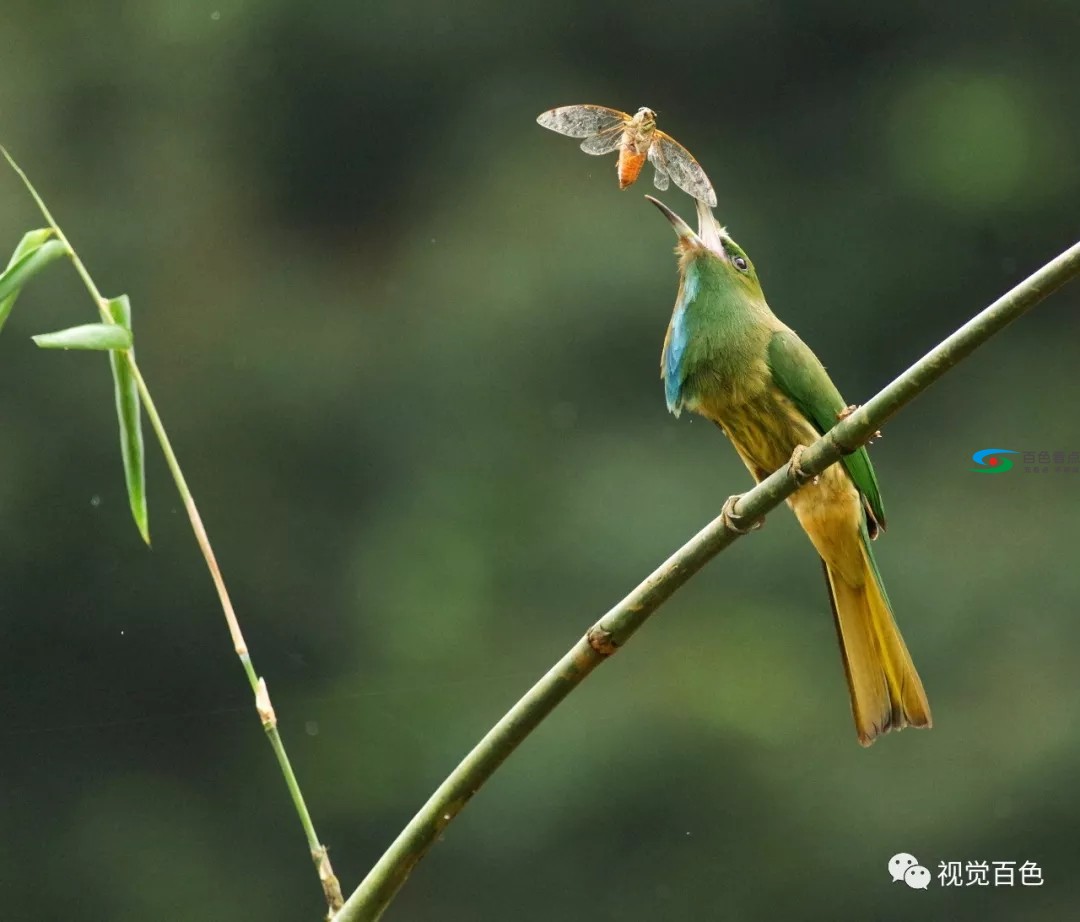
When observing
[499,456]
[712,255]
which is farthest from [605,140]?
[499,456]

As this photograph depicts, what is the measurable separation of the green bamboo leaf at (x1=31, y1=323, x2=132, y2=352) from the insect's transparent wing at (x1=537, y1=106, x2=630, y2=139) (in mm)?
747

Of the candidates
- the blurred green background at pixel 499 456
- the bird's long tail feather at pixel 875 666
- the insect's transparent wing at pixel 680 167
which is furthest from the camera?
the blurred green background at pixel 499 456

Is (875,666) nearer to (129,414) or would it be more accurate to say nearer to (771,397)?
(771,397)

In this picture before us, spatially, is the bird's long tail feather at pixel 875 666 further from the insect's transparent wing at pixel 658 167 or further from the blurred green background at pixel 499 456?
the blurred green background at pixel 499 456

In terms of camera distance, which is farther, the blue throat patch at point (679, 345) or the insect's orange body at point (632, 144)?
the blue throat patch at point (679, 345)

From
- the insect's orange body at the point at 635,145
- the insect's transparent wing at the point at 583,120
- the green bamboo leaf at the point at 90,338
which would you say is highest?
the insect's transparent wing at the point at 583,120

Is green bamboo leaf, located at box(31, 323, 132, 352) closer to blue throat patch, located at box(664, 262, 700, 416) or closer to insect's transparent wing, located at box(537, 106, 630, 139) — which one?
insect's transparent wing, located at box(537, 106, 630, 139)

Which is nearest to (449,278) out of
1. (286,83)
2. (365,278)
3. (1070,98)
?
(365,278)

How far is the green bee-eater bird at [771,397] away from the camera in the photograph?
1.99m

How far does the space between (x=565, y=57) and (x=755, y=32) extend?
93 centimetres

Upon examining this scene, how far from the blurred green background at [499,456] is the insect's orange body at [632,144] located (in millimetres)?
4966

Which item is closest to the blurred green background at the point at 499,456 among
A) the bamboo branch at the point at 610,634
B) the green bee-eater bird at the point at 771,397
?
the green bee-eater bird at the point at 771,397

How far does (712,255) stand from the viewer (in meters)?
2.05

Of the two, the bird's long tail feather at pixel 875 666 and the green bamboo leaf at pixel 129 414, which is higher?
the green bamboo leaf at pixel 129 414
